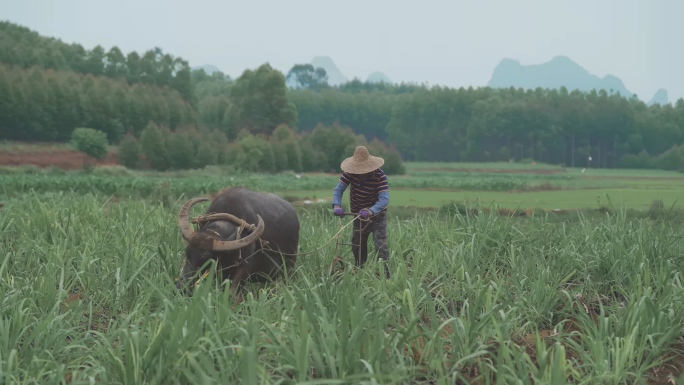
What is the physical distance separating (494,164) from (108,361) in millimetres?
63849

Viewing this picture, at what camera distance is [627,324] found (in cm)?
518

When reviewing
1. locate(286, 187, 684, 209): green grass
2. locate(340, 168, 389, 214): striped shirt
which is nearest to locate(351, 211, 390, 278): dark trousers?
locate(340, 168, 389, 214): striped shirt

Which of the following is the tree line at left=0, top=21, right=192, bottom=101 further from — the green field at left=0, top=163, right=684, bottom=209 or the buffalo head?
the buffalo head

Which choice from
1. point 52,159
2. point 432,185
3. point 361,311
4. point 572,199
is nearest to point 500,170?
point 432,185

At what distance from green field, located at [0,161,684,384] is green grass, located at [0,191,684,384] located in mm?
22

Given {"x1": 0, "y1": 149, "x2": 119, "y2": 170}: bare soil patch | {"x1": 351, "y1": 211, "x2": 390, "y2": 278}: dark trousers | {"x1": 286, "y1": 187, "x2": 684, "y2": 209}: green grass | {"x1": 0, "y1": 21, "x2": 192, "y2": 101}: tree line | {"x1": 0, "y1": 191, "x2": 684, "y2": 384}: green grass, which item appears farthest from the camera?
{"x1": 0, "y1": 21, "x2": 192, "y2": 101}: tree line

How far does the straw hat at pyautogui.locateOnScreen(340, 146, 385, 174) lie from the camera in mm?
7734

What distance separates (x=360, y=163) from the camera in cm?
779

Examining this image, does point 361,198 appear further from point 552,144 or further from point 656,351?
point 552,144

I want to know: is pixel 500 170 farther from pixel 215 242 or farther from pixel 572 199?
pixel 215 242

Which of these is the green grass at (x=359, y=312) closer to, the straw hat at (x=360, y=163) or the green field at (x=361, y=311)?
the green field at (x=361, y=311)

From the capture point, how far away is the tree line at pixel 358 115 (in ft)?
197

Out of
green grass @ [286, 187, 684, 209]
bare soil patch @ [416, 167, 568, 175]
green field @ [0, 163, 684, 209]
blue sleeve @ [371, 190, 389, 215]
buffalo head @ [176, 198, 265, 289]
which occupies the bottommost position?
bare soil patch @ [416, 167, 568, 175]

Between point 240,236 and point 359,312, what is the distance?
2.99 m
